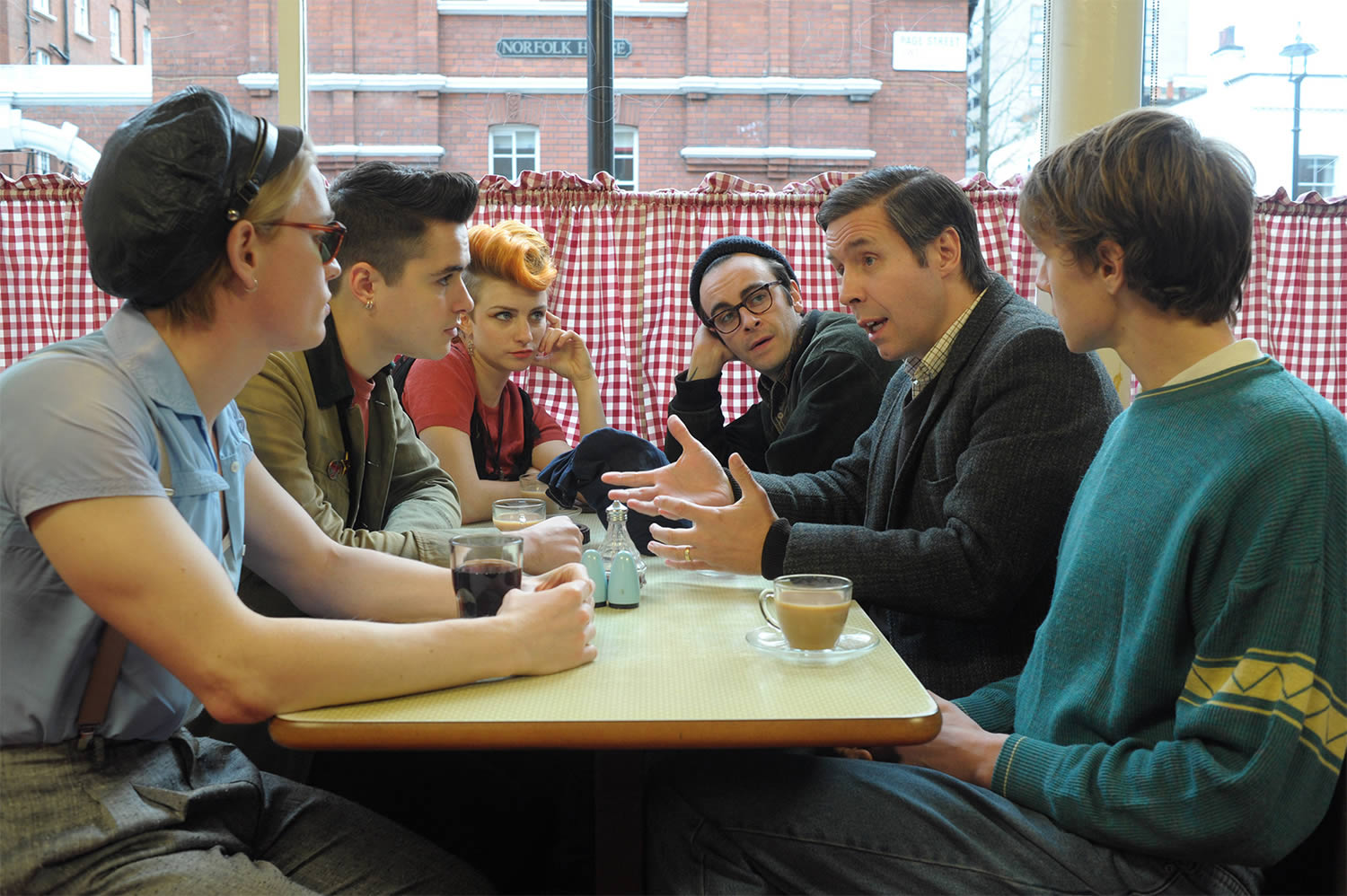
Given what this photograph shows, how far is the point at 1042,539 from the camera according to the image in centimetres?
175

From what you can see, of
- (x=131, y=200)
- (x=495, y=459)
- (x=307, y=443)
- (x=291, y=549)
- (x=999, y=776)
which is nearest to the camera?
(x=131, y=200)

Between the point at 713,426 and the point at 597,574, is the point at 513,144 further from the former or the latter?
the point at 597,574

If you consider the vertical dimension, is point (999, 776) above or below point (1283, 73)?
below

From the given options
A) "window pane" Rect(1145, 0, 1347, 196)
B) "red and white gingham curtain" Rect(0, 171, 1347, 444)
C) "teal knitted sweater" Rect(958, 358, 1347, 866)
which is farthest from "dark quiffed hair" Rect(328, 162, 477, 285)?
"window pane" Rect(1145, 0, 1347, 196)

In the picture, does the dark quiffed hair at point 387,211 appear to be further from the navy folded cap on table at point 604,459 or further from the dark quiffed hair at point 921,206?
the dark quiffed hair at point 921,206

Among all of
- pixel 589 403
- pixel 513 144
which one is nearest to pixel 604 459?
pixel 589 403

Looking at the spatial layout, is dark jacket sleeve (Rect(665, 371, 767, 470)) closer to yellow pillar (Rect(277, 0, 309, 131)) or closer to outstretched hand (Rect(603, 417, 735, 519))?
outstretched hand (Rect(603, 417, 735, 519))

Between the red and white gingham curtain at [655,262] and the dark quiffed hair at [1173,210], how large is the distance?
259 cm

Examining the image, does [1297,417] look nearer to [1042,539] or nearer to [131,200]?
[1042,539]

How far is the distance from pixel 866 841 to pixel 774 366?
83.3 inches

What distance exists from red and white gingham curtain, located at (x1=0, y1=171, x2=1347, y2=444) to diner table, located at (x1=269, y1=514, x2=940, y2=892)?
8.73ft

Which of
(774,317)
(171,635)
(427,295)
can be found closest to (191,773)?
(171,635)

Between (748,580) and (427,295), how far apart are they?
1.00m

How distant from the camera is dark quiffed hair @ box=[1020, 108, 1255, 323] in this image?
135 cm
